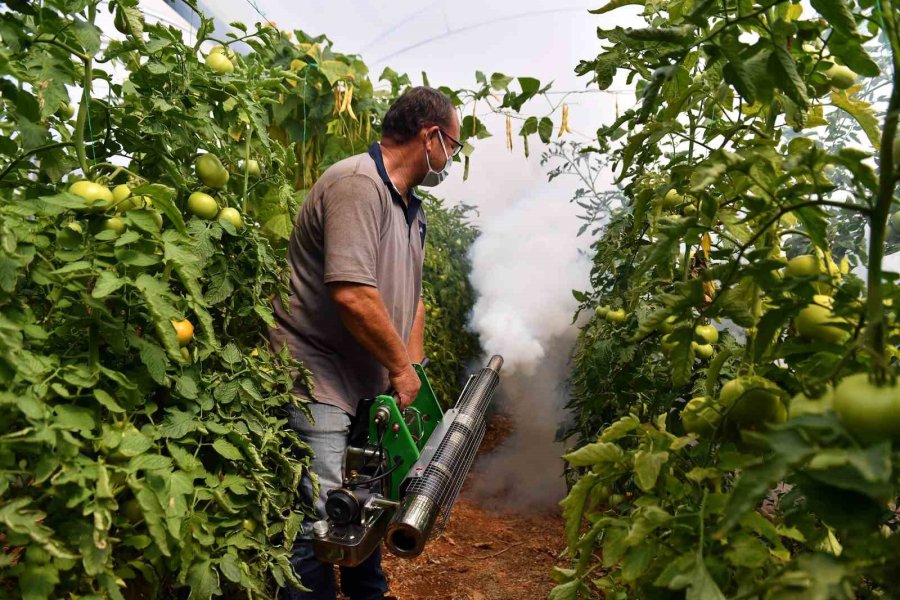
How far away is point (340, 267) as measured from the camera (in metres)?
1.96

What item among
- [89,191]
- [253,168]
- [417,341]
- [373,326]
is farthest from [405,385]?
[89,191]

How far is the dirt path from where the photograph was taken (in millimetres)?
3100

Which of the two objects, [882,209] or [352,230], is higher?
[882,209]

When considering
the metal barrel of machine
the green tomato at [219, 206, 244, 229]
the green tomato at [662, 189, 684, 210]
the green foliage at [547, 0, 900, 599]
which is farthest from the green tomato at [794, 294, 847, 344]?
the green tomato at [219, 206, 244, 229]

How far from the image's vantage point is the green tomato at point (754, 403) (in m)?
0.84

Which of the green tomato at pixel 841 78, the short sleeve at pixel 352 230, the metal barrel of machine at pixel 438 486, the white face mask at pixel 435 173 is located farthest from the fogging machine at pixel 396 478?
the green tomato at pixel 841 78

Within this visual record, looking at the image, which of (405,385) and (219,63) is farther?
(405,385)

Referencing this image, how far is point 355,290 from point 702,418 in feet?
4.13

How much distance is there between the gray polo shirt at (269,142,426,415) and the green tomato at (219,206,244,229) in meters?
0.44

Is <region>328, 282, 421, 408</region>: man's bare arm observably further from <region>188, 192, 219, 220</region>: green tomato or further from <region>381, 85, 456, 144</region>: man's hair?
<region>381, 85, 456, 144</region>: man's hair

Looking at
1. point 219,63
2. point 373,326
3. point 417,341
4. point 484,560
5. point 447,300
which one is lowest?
point 484,560

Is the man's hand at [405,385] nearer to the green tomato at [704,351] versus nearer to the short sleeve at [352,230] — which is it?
the short sleeve at [352,230]

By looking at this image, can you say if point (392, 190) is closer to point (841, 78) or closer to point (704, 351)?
point (704, 351)

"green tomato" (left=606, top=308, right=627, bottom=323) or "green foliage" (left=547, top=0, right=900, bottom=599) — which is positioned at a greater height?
"green foliage" (left=547, top=0, right=900, bottom=599)
